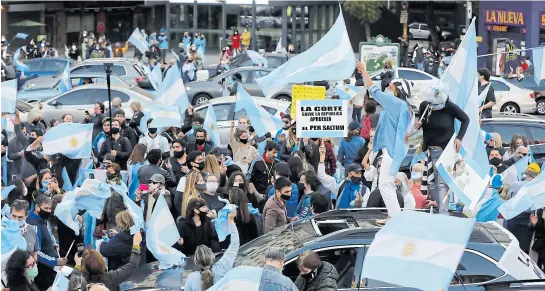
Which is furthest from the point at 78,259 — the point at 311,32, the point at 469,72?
the point at 311,32

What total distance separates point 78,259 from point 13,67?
75.0ft

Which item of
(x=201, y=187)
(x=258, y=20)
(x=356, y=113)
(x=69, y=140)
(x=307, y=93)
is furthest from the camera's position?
(x=258, y=20)

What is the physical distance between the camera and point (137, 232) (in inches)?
425

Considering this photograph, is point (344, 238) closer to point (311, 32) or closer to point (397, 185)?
point (397, 185)

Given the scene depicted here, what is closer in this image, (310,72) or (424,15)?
A: (310,72)

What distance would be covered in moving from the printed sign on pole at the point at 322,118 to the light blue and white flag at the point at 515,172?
2.34 metres

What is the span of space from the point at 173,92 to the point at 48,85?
11261 millimetres

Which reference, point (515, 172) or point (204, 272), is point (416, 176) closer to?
point (515, 172)

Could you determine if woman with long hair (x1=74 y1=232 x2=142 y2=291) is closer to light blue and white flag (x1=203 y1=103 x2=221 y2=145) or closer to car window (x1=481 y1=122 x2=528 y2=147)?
light blue and white flag (x1=203 y1=103 x2=221 y2=145)

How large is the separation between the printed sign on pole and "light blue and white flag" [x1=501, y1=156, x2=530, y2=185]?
2.34 metres

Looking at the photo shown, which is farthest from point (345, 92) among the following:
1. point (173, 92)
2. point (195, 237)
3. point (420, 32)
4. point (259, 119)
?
point (420, 32)

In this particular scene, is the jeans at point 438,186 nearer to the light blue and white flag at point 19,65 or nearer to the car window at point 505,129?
the car window at point 505,129

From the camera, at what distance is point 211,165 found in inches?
517

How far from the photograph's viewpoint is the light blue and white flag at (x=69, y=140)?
1495 cm
